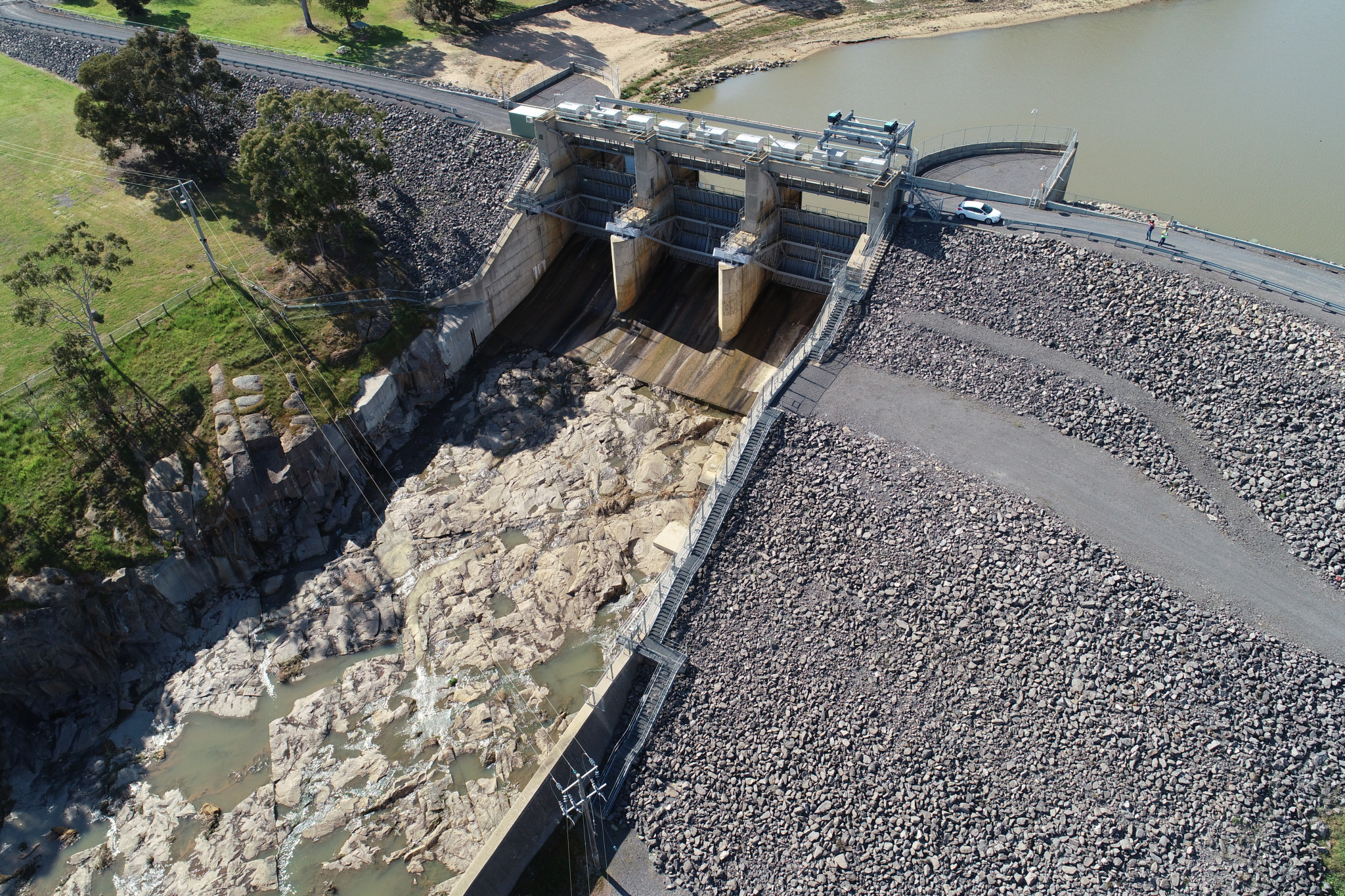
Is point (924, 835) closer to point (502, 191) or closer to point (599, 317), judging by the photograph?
point (599, 317)

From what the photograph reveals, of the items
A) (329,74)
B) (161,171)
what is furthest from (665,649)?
(329,74)

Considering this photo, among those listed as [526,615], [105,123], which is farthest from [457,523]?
[105,123]

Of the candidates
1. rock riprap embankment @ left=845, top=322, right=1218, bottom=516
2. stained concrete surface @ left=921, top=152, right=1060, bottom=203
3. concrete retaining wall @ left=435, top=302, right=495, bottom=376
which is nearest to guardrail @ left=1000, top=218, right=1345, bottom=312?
stained concrete surface @ left=921, top=152, right=1060, bottom=203

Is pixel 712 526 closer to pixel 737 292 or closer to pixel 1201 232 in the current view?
pixel 737 292

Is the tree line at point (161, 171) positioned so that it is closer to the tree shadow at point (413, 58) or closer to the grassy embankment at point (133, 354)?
the grassy embankment at point (133, 354)

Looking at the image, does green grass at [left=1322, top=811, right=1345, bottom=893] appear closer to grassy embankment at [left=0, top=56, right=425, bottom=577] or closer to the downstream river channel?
the downstream river channel

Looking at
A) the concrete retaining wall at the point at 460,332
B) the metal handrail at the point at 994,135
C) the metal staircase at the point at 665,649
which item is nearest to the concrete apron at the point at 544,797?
the metal staircase at the point at 665,649
